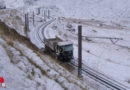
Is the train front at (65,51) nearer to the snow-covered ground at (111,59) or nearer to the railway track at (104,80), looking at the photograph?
the railway track at (104,80)

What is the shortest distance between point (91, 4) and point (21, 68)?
95.9 m

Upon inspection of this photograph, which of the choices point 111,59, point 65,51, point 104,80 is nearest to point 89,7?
point 111,59

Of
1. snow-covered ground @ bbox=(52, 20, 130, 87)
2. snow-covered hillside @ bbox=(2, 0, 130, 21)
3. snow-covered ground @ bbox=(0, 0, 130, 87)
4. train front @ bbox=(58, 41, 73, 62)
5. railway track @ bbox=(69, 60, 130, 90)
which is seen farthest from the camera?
→ snow-covered hillside @ bbox=(2, 0, 130, 21)

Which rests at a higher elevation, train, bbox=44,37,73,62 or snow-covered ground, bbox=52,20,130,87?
train, bbox=44,37,73,62

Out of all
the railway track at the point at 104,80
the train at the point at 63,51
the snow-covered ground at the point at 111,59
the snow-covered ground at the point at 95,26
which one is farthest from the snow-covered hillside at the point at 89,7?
the railway track at the point at 104,80

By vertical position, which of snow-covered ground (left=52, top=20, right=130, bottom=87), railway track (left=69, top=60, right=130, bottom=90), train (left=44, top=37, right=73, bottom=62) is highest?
train (left=44, top=37, right=73, bottom=62)

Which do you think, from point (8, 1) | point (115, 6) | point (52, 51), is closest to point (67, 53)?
point (52, 51)

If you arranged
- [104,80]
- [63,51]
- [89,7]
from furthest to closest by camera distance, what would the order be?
[89,7] < [63,51] < [104,80]

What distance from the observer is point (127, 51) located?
86.1ft

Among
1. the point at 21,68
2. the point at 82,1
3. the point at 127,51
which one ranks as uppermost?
the point at 82,1

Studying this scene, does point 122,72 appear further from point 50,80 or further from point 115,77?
point 50,80

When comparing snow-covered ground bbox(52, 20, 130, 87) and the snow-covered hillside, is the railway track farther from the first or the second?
the snow-covered hillside

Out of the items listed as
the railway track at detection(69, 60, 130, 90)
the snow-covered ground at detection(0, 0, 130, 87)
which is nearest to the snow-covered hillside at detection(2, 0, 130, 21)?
the snow-covered ground at detection(0, 0, 130, 87)

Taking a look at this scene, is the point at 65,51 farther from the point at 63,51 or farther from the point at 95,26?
the point at 95,26
